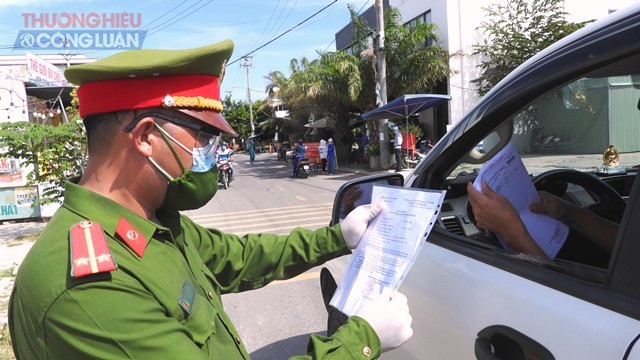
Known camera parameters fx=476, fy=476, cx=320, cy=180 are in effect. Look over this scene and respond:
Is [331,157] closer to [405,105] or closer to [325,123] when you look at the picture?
[405,105]

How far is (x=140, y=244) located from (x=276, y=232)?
6829 mm

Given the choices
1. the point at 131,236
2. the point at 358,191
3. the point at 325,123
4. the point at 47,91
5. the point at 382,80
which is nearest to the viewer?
the point at 131,236

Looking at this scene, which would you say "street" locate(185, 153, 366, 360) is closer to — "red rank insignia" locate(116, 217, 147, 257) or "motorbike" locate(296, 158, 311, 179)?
"motorbike" locate(296, 158, 311, 179)

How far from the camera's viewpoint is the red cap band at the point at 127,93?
1267mm

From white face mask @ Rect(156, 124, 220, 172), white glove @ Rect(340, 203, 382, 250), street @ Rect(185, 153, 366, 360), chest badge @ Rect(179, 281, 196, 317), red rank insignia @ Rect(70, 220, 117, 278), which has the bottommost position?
street @ Rect(185, 153, 366, 360)

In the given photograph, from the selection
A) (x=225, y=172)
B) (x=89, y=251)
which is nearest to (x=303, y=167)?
(x=225, y=172)

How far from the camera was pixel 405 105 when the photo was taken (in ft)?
50.2

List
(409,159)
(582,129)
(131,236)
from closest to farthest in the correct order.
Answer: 1. (131,236)
2. (582,129)
3. (409,159)

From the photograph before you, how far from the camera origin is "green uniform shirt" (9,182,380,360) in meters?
0.97

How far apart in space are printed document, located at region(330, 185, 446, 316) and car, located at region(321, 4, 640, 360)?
0.92ft

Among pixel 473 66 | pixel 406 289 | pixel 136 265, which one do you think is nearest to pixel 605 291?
pixel 406 289

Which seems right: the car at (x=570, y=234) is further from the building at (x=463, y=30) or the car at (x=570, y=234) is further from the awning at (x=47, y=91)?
the building at (x=463, y=30)

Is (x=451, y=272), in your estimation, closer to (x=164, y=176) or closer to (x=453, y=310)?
(x=453, y=310)

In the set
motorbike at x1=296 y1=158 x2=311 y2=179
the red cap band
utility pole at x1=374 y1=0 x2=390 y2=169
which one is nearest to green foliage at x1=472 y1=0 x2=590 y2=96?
utility pole at x1=374 y1=0 x2=390 y2=169
